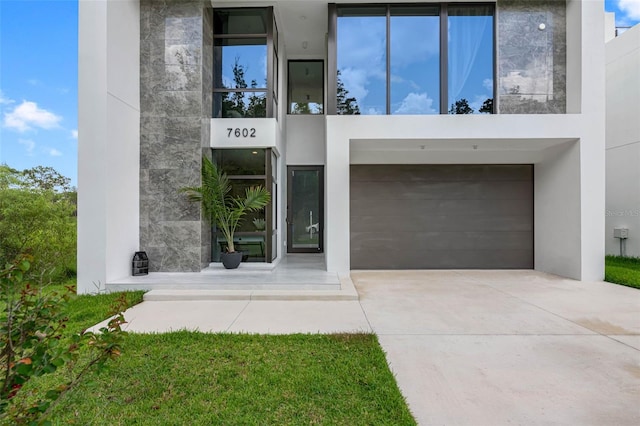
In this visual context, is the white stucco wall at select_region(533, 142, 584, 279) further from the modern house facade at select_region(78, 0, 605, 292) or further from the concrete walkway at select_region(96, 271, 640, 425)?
the concrete walkway at select_region(96, 271, 640, 425)

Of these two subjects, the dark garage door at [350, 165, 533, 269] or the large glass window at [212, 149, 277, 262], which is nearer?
Answer: the large glass window at [212, 149, 277, 262]

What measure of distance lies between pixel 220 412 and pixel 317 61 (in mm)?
9789

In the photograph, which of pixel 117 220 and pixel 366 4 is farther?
pixel 366 4

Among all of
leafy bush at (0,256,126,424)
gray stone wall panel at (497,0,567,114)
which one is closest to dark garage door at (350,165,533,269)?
gray stone wall panel at (497,0,567,114)

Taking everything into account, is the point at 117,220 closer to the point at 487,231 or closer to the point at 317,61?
the point at 317,61

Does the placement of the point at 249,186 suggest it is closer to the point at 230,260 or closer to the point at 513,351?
the point at 230,260

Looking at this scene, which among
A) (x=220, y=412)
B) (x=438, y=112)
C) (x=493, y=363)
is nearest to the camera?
(x=220, y=412)

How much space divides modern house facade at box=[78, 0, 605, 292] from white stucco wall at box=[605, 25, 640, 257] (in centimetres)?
400

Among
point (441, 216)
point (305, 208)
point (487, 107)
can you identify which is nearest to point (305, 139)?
point (305, 208)

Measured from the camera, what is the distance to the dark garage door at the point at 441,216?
7.92 metres

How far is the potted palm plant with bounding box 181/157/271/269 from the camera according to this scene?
6.54 metres

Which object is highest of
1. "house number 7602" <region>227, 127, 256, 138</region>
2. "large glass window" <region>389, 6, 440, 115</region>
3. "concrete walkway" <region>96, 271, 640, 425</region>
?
"large glass window" <region>389, 6, 440, 115</region>

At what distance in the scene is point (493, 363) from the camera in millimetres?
2936

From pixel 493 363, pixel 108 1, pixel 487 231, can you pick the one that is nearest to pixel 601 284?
pixel 487 231
